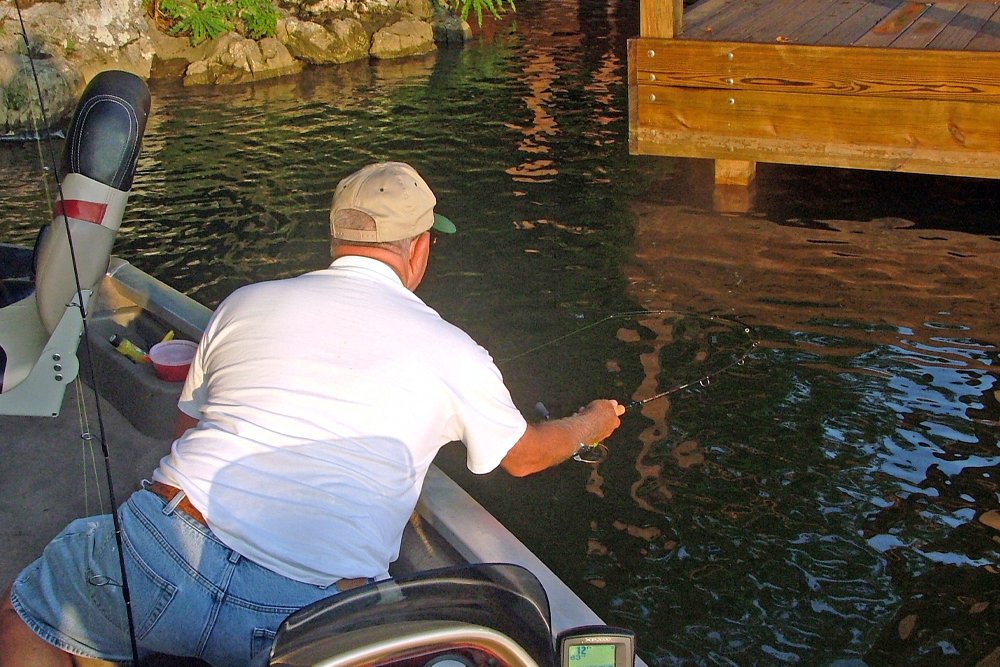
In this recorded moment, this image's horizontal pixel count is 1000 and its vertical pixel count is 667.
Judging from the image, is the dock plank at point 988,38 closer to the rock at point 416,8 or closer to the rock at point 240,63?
the rock at point 240,63

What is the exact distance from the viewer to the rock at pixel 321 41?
1648cm

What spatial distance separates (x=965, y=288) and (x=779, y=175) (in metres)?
2.71

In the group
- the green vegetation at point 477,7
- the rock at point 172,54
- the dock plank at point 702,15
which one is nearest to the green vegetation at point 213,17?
the rock at point 172,54

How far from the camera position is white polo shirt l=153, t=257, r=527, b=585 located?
2.38m

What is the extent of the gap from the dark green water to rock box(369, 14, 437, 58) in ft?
14.5

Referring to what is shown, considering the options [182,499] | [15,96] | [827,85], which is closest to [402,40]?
[15,96]

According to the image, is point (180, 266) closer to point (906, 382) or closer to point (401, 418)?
point (906, 382)

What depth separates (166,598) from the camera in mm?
2379

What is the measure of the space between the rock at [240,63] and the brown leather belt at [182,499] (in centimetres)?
1406

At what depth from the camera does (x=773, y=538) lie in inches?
180

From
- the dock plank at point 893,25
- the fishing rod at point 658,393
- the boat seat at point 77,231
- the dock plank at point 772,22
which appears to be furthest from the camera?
the dock plank at point 772,22

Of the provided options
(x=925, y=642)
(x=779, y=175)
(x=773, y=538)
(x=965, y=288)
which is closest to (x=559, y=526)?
(x=773, y=538)

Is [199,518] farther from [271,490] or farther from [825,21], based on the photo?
[825,21]

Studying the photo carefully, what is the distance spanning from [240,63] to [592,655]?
1510 cm
